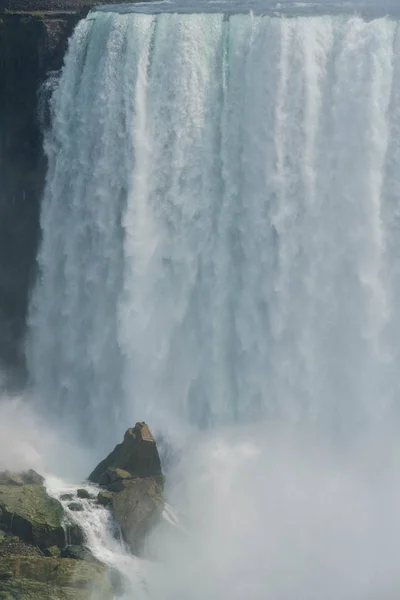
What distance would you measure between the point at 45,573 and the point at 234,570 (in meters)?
4.92

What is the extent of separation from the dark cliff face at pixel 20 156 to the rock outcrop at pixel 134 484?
26.7 ft

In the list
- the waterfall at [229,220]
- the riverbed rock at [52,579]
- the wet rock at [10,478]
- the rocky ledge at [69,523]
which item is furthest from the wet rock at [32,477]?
the waterfall at [229,220]

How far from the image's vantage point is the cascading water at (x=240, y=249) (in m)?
28.2

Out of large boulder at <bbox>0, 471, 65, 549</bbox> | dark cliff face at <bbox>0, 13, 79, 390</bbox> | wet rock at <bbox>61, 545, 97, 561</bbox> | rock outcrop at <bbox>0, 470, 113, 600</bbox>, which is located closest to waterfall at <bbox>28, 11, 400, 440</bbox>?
dark cliff face at <bbox>0, 13, 79, 390</bbox>

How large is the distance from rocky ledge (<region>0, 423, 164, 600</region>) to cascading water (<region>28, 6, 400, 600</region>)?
1.81 meters

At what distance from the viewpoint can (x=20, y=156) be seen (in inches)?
1334

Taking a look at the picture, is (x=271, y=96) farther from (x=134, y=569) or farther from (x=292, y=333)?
(x=134, y=569)

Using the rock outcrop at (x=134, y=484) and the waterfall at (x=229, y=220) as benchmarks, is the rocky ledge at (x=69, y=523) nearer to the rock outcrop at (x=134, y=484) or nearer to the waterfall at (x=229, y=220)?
the rock outcrop at (x=134, y=484)

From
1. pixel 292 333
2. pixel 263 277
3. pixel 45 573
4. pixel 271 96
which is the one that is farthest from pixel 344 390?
pixel 45 573

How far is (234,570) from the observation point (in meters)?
24.0

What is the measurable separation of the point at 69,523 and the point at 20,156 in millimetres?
14900

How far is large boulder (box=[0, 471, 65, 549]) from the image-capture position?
23688 millimetres

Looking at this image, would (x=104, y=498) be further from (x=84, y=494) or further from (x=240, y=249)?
(x=240, y=249)

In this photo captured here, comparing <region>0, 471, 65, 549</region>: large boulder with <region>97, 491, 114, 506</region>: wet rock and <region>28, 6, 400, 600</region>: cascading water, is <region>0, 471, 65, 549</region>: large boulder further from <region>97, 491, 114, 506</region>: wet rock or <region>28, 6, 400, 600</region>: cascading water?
<region>28, 6, 400, 600</region>: cascading water
